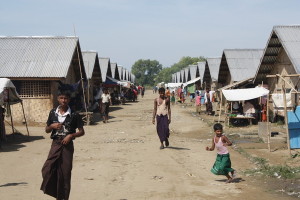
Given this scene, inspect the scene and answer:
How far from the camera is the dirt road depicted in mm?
6742

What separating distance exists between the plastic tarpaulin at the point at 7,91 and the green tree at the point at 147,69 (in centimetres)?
12685

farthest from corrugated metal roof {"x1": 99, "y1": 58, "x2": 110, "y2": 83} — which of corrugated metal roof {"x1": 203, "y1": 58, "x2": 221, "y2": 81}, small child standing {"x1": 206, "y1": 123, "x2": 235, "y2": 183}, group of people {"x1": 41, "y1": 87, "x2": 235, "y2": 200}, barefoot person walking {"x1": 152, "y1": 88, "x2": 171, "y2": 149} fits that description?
group of people {"x1": 41, "y1": 87, "x2": 235, "y2": 200}

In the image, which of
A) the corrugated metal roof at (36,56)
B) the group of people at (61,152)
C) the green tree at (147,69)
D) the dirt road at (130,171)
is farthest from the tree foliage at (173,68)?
the group of people at (61,152)

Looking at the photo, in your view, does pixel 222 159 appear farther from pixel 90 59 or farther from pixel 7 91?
pixel 90 59

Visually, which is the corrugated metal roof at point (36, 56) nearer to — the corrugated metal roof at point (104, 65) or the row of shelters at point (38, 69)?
the row of shelters at point (38, 69)

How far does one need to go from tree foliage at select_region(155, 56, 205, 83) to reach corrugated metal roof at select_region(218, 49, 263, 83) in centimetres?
10697

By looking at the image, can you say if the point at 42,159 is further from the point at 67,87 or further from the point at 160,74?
the point at 160,74

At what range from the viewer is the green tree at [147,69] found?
14295 centimetres

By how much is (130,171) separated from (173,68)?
14959 cm

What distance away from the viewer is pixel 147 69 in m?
152

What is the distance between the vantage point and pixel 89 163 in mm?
9422

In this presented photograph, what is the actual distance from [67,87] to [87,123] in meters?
1.84

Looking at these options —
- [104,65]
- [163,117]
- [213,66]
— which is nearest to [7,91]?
[163,117]

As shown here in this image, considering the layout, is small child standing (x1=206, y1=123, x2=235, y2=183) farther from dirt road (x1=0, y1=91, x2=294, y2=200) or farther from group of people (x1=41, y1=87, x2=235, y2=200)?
group of people (x1=41, y1=87, x2=235, y2=200)
